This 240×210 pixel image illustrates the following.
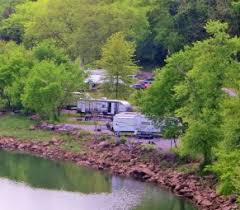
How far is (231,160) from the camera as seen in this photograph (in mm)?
38500

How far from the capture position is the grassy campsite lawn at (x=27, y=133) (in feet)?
187

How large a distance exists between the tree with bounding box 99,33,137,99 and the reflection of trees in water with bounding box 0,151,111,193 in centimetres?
1322

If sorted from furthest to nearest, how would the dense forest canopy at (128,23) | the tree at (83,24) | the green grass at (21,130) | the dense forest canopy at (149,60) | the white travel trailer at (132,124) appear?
the dense forest canopy at (128,23) → the tree at (83,24) → the green grass at (21,130) → the white travel trailer at (132,124) → the dense forest canopy at (149,60)

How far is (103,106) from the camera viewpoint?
210 ft

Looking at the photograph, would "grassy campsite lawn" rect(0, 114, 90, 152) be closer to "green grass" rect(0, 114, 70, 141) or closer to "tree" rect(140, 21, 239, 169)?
"green grass" rect(0, 114, 70, 141)

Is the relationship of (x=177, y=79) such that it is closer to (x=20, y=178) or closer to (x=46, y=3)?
(x=20, y=178)

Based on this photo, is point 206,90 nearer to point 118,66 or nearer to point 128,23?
point 118,66

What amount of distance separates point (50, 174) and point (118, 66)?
1670 centimetres

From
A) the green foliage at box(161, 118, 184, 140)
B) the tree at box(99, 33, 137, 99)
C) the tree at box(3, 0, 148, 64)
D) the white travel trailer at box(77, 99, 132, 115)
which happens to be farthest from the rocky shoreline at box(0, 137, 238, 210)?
the tree at box(3, 0, 148, 64)

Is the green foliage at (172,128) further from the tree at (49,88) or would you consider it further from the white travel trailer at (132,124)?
the tree at (49,88)

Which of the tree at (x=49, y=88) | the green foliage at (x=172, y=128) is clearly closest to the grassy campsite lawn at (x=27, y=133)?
the tree at (x=49, y=88)

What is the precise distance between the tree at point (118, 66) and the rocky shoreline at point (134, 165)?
10452mm

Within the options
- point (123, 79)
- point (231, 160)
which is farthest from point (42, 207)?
point (123, 79)

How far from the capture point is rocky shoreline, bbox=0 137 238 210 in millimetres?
43188
